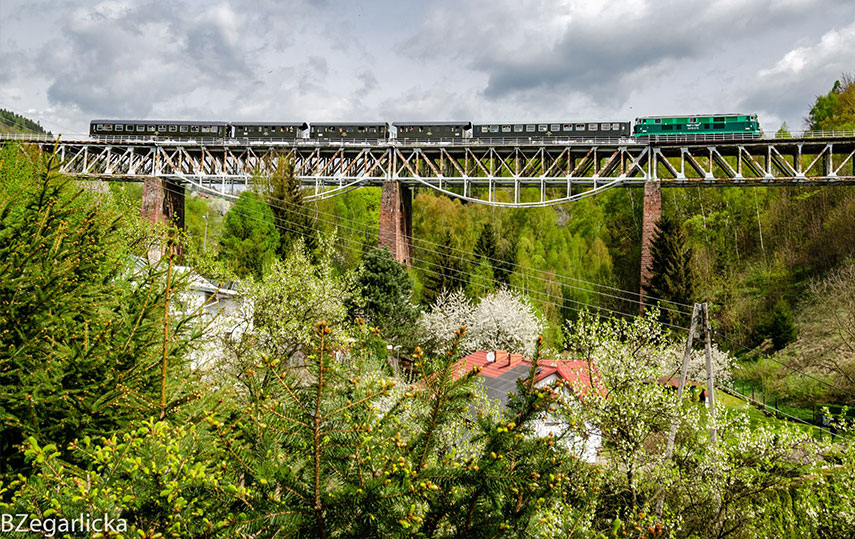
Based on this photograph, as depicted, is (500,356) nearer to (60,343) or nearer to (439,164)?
(439,164)

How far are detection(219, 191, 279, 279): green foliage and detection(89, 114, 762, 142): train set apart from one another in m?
8.30

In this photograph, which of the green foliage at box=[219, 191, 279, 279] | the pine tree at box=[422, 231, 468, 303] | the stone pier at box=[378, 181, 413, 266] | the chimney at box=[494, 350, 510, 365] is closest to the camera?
the chimney at box=[494, 350, 510, 365]

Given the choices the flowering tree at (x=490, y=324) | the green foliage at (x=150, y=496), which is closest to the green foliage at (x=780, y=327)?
the flowering tree at (x=490, y=324)

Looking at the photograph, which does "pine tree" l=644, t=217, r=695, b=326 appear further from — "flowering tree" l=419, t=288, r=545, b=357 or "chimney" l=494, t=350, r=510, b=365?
"chimney" l=494, t=350, r=510, b=365

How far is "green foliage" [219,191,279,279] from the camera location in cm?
3019

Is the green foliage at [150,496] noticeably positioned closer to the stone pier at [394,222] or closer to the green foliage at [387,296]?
the green foliage at [387,296]

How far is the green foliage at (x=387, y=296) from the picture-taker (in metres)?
29.5

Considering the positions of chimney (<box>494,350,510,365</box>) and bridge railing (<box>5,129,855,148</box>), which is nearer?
chimney (<box>494,350,510,365</box>)

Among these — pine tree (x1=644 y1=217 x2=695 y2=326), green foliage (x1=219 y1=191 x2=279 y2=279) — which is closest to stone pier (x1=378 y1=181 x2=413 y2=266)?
green foliage (x1=219 y1=191 x2=279 y2=279)

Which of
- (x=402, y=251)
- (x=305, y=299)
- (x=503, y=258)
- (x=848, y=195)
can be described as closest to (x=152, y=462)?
(x=305, y=299)

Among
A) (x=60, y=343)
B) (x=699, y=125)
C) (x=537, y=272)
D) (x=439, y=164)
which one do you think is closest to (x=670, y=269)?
(x=699, y=125)

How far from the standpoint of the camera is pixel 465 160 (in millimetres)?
35500

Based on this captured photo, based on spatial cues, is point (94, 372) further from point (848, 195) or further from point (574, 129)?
point (848, 195)

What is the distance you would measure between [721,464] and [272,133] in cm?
3583
